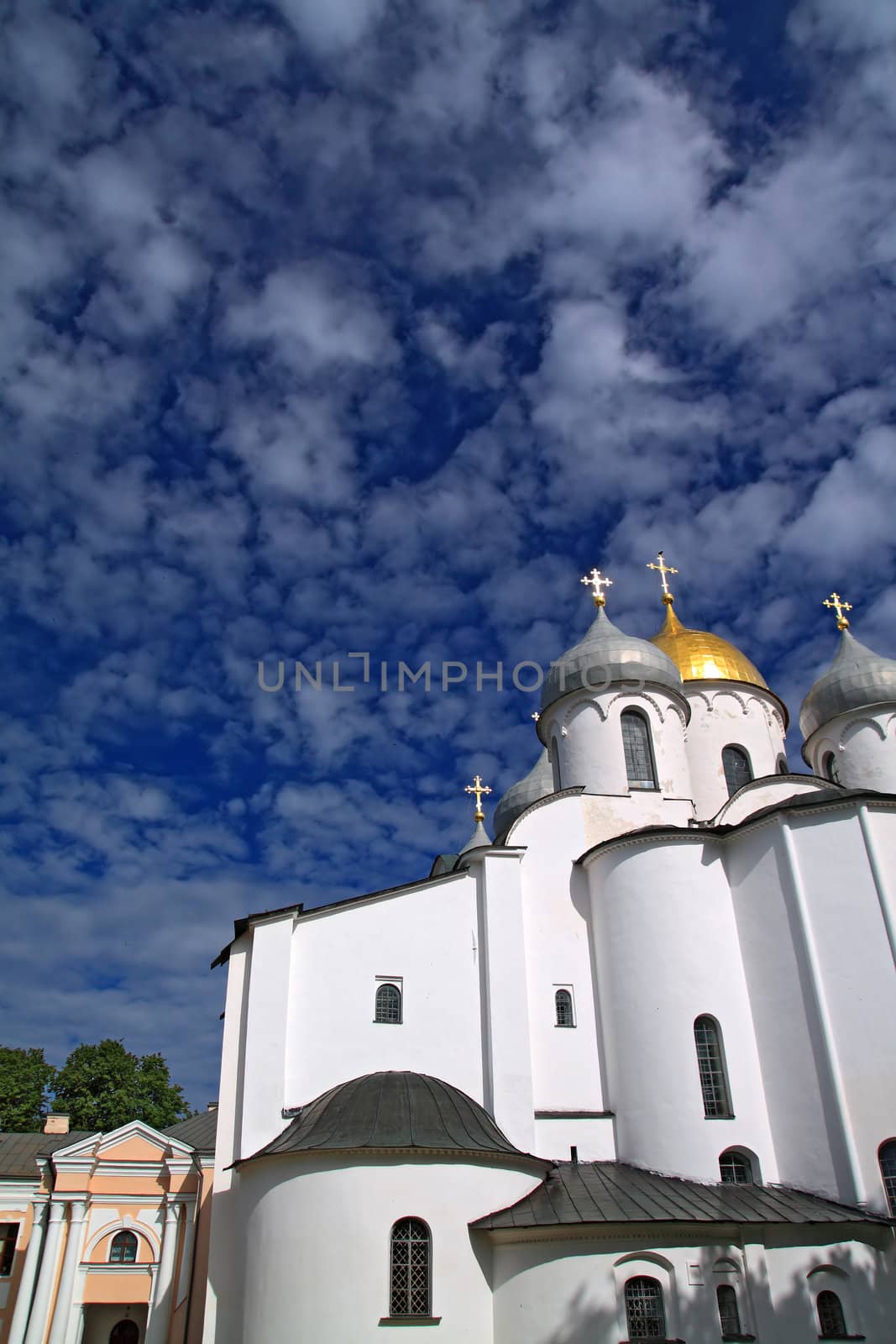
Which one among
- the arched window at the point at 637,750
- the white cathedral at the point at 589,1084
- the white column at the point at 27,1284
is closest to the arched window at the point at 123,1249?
the white column at the point at 27,1284

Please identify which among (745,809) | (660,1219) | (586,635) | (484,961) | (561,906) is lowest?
(660,1219)

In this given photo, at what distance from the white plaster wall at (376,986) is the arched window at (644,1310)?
148 inches

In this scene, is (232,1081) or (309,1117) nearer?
(309,1117)

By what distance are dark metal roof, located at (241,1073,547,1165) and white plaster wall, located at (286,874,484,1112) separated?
551 mm

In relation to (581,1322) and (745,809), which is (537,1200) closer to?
(581,1322)

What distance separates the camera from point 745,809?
19.9 metres

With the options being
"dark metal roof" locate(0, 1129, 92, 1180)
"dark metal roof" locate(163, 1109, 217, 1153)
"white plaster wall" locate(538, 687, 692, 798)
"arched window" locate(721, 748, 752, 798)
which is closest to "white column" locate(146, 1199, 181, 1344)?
"dark metal roof" locate(163, 1109, 217, 1153)

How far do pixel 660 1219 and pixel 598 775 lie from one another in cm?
882

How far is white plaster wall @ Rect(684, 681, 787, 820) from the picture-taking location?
21891 millimetres

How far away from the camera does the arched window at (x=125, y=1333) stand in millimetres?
22969

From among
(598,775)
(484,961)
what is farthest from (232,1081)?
(598,775)

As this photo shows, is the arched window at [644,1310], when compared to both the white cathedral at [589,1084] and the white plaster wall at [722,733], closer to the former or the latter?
the white cathedral at [589,1084]

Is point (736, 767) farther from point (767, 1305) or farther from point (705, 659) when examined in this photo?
point (767, 1305)

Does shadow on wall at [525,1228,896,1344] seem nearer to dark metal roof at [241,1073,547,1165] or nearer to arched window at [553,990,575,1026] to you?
dark metal roof at [241,1073,547,1165]
